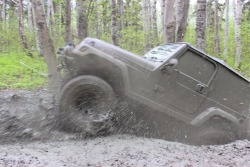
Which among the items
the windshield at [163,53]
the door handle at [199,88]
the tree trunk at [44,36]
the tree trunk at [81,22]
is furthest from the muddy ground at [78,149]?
the tree trunk at [81,22]

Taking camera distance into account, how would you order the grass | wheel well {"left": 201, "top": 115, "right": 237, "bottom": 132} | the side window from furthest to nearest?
the grass
wheel well {"left": 201, "top": 115, "right": 237, "bottom": 132}
the side window

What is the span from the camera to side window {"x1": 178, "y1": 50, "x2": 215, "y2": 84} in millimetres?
5985

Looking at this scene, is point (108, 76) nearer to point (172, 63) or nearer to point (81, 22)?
point (172, 63)

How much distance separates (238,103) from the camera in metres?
6.39

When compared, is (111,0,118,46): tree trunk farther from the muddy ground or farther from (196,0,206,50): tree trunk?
the muddy ground

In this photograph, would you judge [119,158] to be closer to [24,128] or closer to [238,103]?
[24,128]

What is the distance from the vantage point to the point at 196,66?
19.9ft

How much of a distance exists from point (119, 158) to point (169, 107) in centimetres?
164

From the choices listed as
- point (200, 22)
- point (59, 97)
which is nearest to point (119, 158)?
point (59, 97)

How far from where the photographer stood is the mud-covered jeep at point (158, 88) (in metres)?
5.57

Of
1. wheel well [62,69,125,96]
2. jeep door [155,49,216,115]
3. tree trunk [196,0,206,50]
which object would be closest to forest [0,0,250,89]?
tree trunk [196,0,206,50]

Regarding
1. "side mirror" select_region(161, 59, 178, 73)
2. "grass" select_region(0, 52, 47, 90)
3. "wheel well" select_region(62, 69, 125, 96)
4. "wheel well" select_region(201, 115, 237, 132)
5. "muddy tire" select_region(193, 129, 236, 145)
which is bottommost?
"grass" select_region(0, 52, 47, 90)

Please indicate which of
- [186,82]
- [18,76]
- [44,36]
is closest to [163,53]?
[186,82]

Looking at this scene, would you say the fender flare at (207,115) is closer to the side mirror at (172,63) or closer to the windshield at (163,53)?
the side mirror at (172,63)
